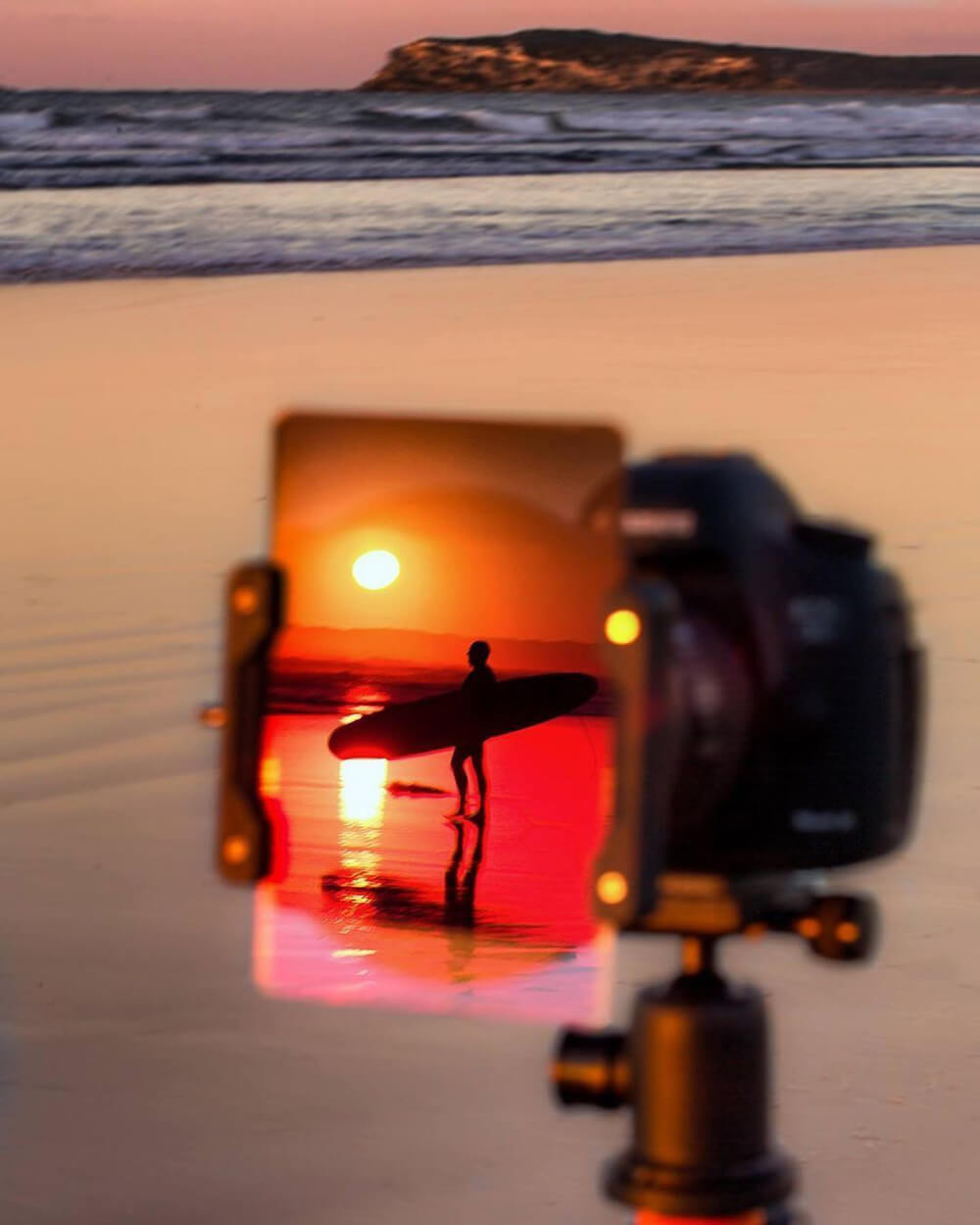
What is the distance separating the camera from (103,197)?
1299mm

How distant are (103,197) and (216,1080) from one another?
673mm

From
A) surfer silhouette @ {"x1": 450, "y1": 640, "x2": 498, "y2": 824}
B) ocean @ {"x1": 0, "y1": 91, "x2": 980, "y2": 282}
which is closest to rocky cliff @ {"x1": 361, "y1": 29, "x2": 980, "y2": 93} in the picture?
ocean @ {"x1": 0, "y1": 91, "x2": 980, "y2": 282}

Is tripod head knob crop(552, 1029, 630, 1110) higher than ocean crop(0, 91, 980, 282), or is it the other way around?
ocean crop(0, 91, 980, 282)

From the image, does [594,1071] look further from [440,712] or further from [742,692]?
[440,712]

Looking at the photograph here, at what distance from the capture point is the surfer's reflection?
44.1 inches

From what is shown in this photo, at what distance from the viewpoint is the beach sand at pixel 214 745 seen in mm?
1120

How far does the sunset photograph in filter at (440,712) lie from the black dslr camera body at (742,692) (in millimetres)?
410

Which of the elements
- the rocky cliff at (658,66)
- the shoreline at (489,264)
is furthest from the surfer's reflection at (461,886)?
the rocky cliff at (658,66)

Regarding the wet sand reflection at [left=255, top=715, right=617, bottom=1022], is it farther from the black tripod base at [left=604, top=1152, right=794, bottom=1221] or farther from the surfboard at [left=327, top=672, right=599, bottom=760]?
the black tripod base at [left=604, top=1152, right=794, bottom=1221]

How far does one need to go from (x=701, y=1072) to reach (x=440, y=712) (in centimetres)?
57

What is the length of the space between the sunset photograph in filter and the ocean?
0.69 feet

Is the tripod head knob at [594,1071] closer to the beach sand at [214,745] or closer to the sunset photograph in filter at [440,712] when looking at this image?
the sunset photograph in filter at [440,712]

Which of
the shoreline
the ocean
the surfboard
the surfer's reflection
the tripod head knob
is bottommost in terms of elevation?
the surfer's reflection

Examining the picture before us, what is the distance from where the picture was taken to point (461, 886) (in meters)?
1.14
